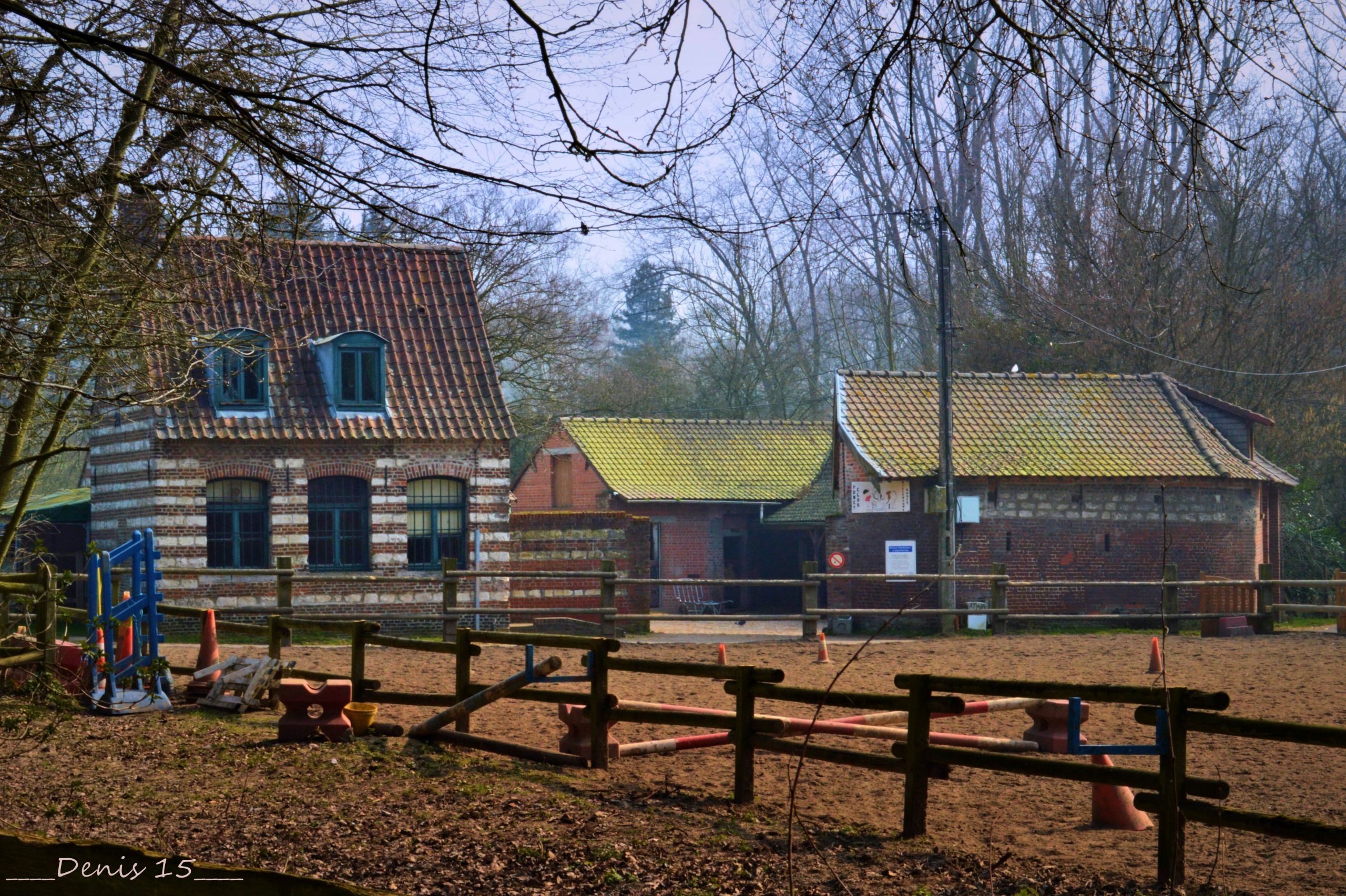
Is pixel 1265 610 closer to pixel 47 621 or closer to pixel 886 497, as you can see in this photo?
pixel 886 497

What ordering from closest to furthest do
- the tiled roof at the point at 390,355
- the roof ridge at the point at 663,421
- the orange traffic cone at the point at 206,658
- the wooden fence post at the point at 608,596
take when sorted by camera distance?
1. the orange traffic cone at the point at 206,658
2. the wooden fence post at the point at 608,596
3. the tiled roof at the point at 390,355
4. the roof ridge at the point at 663,421

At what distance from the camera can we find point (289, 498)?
73.6 ft

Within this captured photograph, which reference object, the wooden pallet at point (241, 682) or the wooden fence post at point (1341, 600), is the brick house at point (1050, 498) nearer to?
the wooden fence post at point (1341, 600)

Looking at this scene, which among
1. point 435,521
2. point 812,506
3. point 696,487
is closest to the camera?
point 435,521

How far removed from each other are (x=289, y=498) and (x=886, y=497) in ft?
39.5

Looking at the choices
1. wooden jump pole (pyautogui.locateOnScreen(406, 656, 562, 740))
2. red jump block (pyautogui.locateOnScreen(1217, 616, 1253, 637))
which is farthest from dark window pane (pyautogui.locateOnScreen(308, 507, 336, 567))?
red jump block (pyautogui.locateOnScreen(1217, 616, 1253, 637))

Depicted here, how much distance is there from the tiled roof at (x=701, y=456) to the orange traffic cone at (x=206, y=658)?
19.5 m

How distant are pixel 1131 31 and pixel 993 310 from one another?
34722 millimetres

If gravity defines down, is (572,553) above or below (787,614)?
above

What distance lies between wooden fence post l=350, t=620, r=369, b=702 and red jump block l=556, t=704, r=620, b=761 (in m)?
2.36

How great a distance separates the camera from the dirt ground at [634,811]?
6543mm

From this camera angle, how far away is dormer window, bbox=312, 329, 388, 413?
23.0 metres

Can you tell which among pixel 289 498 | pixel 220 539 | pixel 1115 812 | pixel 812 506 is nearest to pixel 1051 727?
pixel 1115 812

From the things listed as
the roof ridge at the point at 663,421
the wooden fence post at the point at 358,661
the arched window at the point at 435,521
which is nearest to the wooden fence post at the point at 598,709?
the wooden fence post at the point at 358,661
